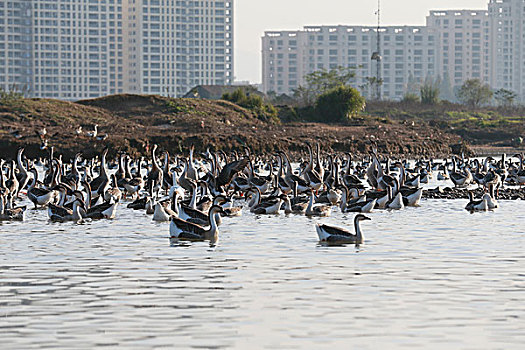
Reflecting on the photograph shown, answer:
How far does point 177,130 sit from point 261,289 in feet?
138

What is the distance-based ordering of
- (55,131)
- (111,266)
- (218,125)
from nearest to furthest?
(111,266) → (55,131) → (218,125)

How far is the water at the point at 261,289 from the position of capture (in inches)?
405

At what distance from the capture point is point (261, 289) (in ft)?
42.9

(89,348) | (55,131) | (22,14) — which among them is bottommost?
(89,348)

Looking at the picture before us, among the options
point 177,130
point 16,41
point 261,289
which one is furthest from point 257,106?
point 16,41

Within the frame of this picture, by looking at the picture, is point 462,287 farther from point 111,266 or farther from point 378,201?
point 378,201

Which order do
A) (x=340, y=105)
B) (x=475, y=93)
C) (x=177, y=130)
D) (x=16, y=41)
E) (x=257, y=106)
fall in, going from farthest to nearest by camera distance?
1. (x=16, y=41)
2. (x=475, y=93)
3. (x=257, y=106)
4. (x=340, y=105)
5. (x=177, y=130)

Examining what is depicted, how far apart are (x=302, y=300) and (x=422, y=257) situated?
454 cm

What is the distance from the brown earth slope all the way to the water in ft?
91.9

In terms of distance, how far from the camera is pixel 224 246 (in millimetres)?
17578

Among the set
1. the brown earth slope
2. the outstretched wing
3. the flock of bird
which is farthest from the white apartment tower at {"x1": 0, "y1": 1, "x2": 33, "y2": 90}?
the outstretched wing

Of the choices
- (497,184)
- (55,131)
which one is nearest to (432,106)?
(55,131)

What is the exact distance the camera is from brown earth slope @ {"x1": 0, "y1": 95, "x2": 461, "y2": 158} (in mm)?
47938

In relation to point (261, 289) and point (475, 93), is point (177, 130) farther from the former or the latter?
point (475, 93)
